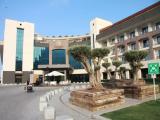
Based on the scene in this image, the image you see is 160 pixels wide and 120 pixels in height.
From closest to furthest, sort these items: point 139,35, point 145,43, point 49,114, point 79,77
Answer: point 49,114 → point 145,43 → point 139,35 → point 79,77

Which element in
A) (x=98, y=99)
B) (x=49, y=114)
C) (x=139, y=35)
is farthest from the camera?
(x=139, y=35)

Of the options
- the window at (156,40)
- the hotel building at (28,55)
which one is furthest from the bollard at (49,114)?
the hotel building at (28,55)

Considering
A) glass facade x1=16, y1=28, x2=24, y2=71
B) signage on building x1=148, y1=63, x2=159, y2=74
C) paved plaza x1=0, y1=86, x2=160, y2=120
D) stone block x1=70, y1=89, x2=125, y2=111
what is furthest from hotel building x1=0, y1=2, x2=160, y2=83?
paved plaza x1=0, y1=86, x2=160, y2=120

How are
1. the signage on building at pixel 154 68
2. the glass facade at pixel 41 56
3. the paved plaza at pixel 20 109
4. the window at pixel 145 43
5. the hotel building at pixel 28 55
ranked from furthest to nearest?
the glass facade at pixel 41 56 → the hotel building at pixel 28 55 → the window at pixel 145 43 → the signage on building at pixel 154 68 → the paved plaza at pixel 20 109

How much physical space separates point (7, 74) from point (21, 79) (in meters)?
4.84

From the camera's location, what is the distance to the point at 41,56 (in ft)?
208

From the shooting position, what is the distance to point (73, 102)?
498 inches

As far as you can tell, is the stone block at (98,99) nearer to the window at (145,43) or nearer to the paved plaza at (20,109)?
the paved plaza at (20,109)

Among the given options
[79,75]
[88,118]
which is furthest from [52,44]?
[88,118]

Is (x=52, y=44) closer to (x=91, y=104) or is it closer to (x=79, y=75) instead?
(x=79, y=75)

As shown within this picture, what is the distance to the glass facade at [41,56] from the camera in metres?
62.7

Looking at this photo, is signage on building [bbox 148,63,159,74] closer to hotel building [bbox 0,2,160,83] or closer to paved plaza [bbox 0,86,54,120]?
paved plaza [bbox 0,86,54,120]

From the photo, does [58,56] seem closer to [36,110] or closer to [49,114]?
[36,110]

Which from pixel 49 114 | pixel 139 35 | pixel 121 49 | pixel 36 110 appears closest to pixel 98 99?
pixel 49 114
